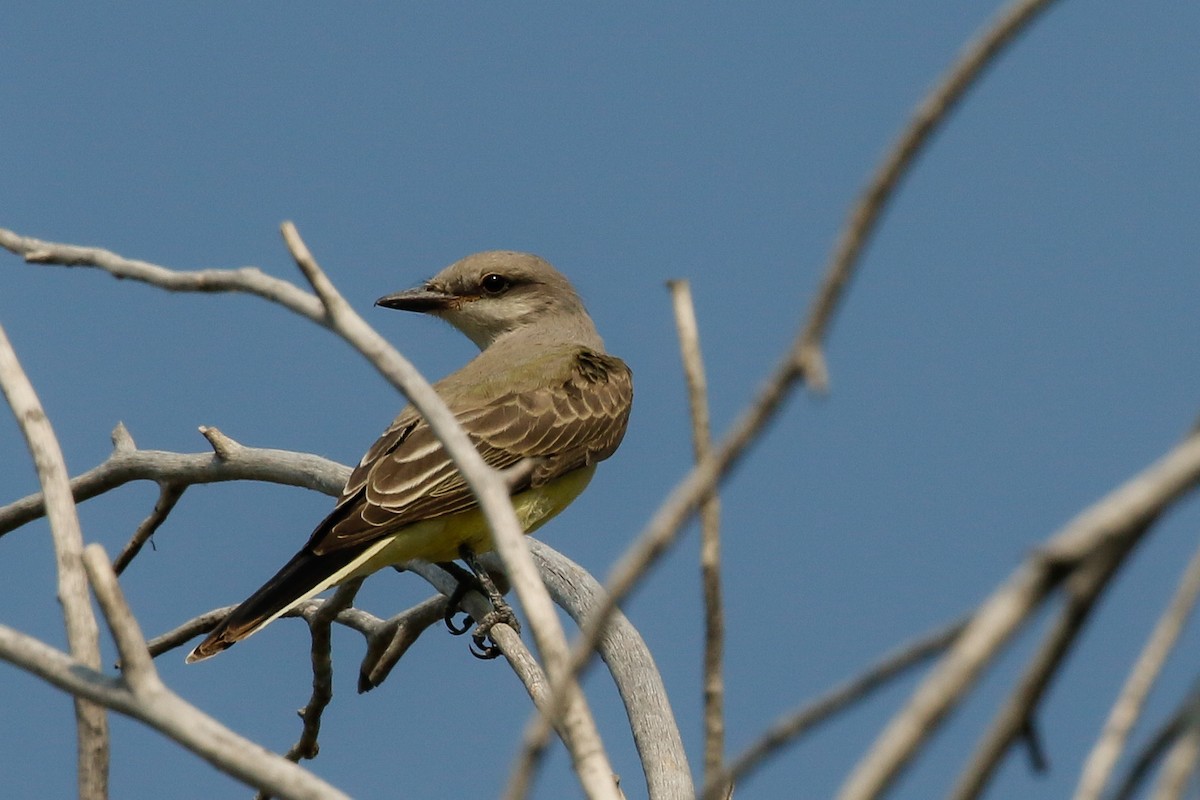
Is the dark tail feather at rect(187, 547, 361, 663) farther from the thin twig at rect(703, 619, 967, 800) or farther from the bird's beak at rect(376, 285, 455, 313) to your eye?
the thin twig at rect(703, 619, 967, 800)

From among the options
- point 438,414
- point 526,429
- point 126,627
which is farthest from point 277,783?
point 526,429

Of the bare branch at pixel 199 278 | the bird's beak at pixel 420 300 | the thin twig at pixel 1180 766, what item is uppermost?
the bird's beak at pixel 420 300

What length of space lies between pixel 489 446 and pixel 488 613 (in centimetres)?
148

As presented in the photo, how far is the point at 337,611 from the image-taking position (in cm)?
615

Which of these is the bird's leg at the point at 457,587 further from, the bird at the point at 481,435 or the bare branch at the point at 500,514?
the bare branch at the point at 500,514

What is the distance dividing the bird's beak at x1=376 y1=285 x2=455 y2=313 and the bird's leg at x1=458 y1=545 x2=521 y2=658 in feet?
7.30

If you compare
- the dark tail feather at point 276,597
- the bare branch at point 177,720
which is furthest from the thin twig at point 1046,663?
the dark tail feather at point 276,597

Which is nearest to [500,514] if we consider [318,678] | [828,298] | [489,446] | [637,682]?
[828,298]

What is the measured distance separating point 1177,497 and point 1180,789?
27 cm

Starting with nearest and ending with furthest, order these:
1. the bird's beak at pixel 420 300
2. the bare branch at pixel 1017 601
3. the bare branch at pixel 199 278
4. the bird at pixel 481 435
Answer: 1. the bare branch at pixel 1017 601
2. the bare branch at pixel 199 278
3. the bird at pixel 481 435
4. the bird's beak at pixel 420 300

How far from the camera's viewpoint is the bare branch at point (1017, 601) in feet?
3.85

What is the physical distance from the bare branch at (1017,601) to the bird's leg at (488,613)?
179 inches

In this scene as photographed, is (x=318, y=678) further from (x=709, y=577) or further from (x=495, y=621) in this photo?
(x=709, y=577)

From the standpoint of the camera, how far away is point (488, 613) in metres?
6.21
